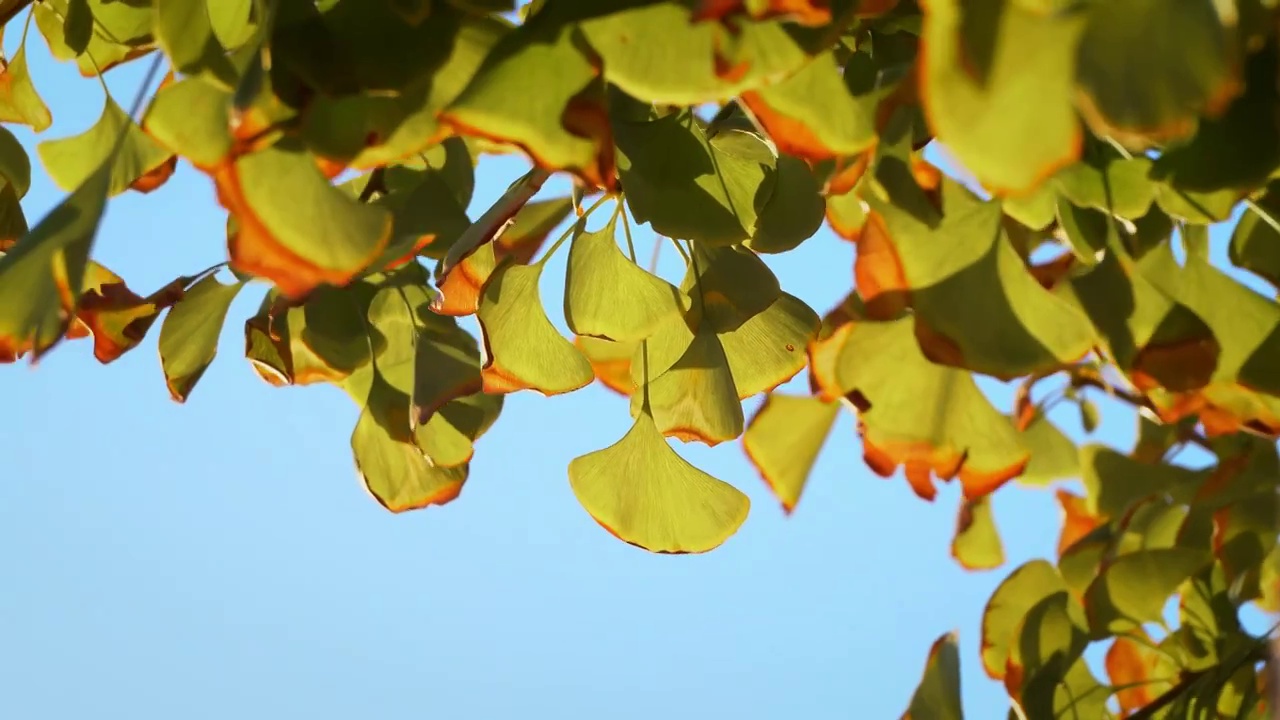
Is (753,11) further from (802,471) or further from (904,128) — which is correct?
(802,471)

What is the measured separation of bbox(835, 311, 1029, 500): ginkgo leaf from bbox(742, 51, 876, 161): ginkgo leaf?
58mm

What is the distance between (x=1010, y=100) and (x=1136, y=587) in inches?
18.9

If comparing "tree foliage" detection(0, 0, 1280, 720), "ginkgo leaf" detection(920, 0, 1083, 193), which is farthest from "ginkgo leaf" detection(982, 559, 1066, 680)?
"ginkgo leaf" detection(920, 0, 1083, 193)

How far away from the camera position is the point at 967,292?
0.31 m

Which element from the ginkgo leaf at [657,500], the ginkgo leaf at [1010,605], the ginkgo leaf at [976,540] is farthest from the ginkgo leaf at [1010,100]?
the ginkgo leaf at [976,540]

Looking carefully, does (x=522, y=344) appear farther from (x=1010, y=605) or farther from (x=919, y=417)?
(x=1010, y=605)

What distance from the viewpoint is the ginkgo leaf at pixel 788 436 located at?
0.45 m

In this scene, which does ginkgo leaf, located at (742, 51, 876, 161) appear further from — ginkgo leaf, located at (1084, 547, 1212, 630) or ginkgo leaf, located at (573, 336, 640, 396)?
ginkgo leaf, located at (1084, 547, 1212, 630)

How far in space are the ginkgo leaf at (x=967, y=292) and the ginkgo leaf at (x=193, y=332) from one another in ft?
0.98

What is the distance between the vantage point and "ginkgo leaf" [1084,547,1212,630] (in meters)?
0.61

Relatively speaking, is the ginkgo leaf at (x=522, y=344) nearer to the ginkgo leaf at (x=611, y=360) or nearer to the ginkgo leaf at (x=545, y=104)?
the ginkgo leaf at (x=611, y=360)

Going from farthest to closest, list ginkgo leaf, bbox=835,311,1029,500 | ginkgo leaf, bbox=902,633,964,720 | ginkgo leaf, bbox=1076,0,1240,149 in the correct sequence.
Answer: ginkgo leaf, bbox=902,633,964,720
ginkgo leaf, bbox=835,311,1029,500
ginkgo leaf, bbox=1076,0,1240,149

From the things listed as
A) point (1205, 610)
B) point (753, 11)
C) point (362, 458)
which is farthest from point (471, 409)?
point (1205, 610)

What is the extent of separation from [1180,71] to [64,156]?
41 centimetres
